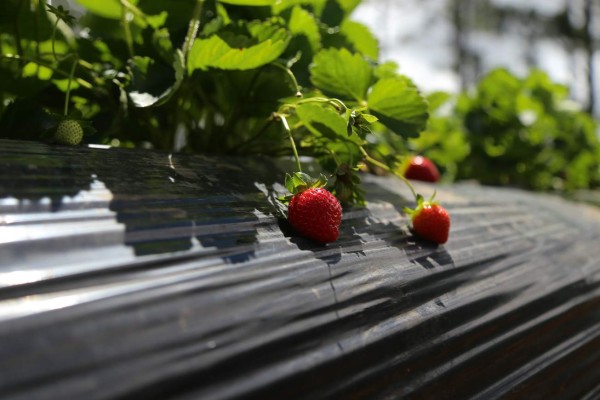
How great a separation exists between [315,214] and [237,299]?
0.55 feet

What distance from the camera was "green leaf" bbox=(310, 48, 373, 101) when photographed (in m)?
0.79

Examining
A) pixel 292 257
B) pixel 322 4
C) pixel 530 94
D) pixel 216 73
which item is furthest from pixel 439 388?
pixel 530 94

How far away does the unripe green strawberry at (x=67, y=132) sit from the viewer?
2.10ft

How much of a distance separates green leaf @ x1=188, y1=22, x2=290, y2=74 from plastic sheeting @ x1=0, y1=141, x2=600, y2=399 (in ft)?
0.41

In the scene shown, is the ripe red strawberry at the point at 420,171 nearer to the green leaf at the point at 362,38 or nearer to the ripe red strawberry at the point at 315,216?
the green leaf at the point at 362,38

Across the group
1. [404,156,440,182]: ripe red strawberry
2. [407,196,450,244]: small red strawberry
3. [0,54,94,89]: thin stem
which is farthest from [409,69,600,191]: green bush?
[0,54,94,89]: thin stem

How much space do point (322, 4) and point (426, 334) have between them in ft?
2.29

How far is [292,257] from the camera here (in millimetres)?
522

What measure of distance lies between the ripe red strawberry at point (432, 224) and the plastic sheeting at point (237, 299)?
0.06ft

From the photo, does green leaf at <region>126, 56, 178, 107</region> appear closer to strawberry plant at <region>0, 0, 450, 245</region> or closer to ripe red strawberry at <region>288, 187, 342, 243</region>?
strawberry plant at <region>0, 0, 450, 245</region>

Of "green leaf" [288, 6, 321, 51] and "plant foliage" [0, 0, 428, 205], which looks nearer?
"plant foliage" [0, 0, 428, 205]

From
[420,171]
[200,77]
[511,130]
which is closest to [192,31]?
[200,77]

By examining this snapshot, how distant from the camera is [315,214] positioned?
0.57m

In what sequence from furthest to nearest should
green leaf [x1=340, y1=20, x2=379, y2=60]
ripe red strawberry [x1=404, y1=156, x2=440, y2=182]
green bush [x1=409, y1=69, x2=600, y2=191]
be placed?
green bush [x1=409, y1=69, x2=600, y2=191]
ripe red strawberry [x1=404, y1=156, x2=440, y2=182]
green leaf [x1=340, y1=20, x2=379, y2=60]
